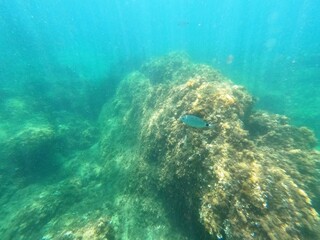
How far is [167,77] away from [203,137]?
1075 cm

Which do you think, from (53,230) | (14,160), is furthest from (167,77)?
(53,230)

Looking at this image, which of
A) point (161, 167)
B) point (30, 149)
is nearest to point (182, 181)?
point (161, 167)

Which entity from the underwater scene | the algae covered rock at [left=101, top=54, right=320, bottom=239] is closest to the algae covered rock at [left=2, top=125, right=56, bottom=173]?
the underwater scene

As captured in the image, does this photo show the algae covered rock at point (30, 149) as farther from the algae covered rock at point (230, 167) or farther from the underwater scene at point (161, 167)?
the algae covered rock at point (230, 167)

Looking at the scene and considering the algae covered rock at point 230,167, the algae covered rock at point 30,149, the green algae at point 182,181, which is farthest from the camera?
the algae covered rock at point 30,149

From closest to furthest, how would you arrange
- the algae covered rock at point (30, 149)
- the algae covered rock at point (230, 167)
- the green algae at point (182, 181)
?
the algae covered rock at point (230, 167), the green algae at point (182, 181), the algae covered rock at point (30, 149)

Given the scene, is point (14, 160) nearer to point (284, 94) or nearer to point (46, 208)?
point (46, 208)

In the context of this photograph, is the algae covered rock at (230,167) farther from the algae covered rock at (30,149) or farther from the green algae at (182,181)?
the algae covered rock at (30,149)

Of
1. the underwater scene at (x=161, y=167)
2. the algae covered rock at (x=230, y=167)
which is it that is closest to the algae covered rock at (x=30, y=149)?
the underwater scene at (x=161, y=167)

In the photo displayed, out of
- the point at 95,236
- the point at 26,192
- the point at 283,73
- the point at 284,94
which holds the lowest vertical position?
the point at 26,192

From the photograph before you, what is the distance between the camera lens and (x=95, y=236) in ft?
19.7

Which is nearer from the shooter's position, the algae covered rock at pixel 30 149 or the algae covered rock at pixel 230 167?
the algae covered rock at pixel 230 167

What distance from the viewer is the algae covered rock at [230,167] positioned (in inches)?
164

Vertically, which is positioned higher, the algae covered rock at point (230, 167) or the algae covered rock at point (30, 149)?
the algae covered rock at point (230, 167)
